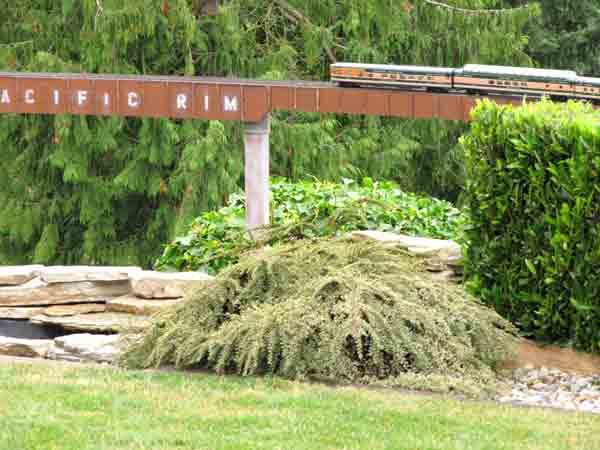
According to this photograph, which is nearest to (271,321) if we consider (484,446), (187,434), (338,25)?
(187,434)

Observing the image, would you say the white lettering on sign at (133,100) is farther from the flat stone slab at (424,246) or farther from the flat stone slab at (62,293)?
the flat stone slab at (424,246)

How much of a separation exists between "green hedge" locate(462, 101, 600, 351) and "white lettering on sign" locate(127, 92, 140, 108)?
2.90 meters

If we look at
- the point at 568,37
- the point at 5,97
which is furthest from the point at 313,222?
the point at 568,37

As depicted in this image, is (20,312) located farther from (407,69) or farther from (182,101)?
(407,69)

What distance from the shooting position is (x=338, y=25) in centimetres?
1706

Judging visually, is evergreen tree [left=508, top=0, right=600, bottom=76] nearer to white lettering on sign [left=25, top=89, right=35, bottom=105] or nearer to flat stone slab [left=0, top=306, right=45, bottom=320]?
white lettering on sign [left=25, top=89, right=35, bottom=105]

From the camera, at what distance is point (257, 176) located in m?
8.29

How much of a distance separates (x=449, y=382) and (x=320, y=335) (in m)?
0.75

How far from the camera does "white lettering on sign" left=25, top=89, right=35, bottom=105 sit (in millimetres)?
8930

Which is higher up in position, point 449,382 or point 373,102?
point 373,102

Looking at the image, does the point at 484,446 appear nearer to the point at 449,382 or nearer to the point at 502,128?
the point at 449,382

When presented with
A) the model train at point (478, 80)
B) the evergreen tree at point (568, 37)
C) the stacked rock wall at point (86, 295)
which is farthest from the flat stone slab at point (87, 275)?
the evergreen tree at point (568, 37)

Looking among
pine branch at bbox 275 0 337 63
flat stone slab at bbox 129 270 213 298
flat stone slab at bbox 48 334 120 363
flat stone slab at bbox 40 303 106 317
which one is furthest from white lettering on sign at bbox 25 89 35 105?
pine branch at bbox 275 0 337 63

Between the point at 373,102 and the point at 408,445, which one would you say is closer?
the point at 408,445
